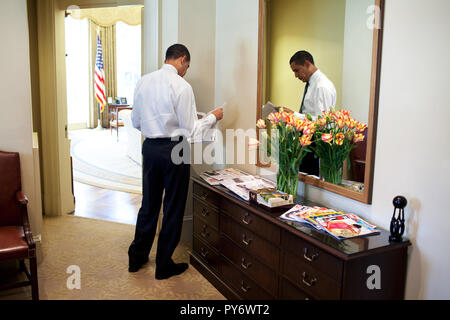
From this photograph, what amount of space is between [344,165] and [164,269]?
1.67m

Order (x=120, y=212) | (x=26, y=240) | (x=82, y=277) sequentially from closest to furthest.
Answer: (x=26, y=240), (x=82, y=277), (x=120, y=212)

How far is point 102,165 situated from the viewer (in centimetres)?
755

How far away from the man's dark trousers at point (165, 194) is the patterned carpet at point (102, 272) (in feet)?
0.74

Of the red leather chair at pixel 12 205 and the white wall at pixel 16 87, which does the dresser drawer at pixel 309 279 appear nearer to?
the red leather chair at pixel 12 205

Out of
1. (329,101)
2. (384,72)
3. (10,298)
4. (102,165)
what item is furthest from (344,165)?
(102,165)

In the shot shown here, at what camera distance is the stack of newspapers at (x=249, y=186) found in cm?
248

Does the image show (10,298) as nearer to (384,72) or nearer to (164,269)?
(164,269)

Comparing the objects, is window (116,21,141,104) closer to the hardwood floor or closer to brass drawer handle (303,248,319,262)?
the hardwood floor

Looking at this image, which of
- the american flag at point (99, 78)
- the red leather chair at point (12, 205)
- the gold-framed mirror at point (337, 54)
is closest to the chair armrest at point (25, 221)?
the red leather chair at point (12, 205)

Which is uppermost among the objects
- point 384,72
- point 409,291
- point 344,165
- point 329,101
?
point 384,72

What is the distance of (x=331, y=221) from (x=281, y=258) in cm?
36

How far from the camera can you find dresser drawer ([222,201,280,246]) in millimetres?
2330

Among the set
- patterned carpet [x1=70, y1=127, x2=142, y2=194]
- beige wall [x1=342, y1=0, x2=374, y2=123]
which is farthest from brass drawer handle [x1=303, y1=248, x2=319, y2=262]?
patterned carpet [x1=70, y1=127, x2=142, y2=194]

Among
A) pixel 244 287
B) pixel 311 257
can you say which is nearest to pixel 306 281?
pixel 311 257
